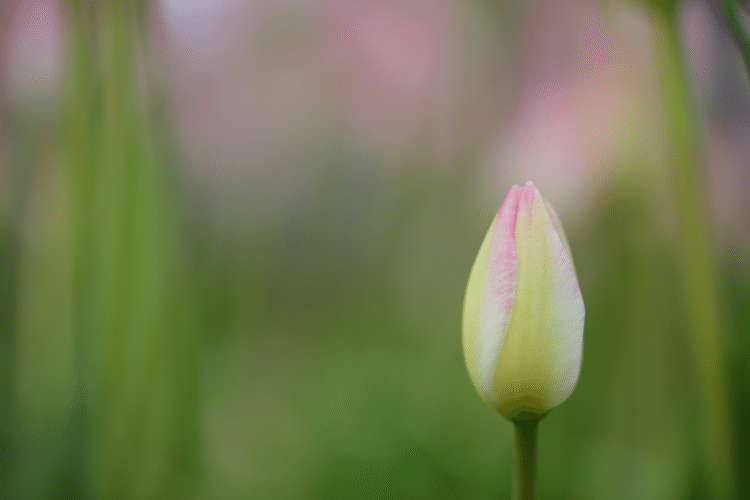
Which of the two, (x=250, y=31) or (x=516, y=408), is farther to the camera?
(x=250, y=31)

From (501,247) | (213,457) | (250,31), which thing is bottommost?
(213,457)

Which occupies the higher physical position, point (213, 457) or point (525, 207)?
point (525, 207)

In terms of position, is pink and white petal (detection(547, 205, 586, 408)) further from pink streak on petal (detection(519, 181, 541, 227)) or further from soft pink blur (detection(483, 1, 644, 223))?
soft pink blur (detection(483, 1, 644, 223))

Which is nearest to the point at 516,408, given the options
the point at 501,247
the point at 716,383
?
the point at 501,247

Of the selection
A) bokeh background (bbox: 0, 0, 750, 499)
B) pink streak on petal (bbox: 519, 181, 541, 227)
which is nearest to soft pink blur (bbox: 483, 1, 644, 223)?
bokeh background (bbox: 0, 0, 750, 499)

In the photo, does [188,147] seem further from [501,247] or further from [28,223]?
[501,247]
